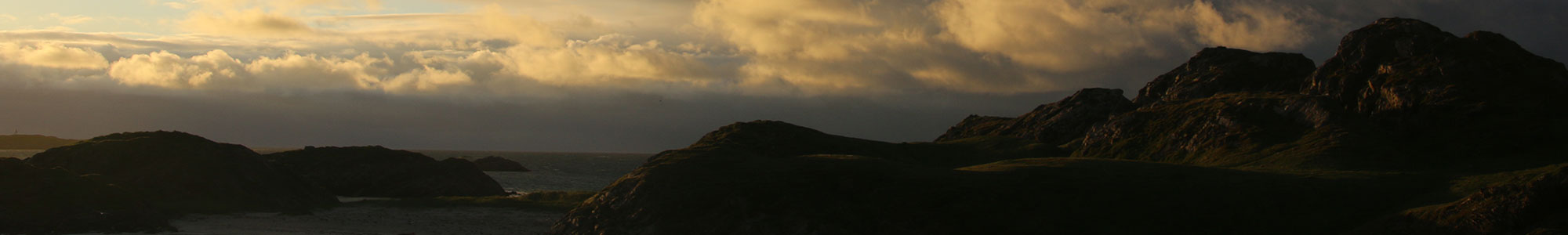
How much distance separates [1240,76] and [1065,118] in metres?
18.9

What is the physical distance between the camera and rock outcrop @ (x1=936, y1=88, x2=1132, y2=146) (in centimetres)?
10525

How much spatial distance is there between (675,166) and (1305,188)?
3362cm

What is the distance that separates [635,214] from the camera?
171 ft

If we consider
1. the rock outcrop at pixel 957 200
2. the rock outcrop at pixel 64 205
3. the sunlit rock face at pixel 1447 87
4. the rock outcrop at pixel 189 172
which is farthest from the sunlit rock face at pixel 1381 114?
the rock outcrop at pixel 64 205

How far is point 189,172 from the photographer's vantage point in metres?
73.9

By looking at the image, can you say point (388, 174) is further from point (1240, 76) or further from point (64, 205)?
point (1240, 76)

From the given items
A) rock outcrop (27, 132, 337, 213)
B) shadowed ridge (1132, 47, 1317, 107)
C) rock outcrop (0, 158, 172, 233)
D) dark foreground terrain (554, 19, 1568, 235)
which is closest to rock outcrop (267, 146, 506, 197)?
rock outcrop (27, 132, 337, 213)

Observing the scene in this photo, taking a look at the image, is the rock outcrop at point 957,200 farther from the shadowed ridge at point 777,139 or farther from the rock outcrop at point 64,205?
the rock outcrop at point 64,205

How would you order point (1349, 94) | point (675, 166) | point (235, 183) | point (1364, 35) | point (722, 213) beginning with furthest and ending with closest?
point (1364, 35), point (1349, 94), point (235, 183), point (675, 166), point (722, 213)

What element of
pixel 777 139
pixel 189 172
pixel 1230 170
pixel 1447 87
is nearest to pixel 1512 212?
pixel 1230 170

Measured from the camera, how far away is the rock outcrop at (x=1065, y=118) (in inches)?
4144

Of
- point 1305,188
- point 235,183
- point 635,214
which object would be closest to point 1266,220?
point 1305,188

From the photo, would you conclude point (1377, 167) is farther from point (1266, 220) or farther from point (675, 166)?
point (675, 166)

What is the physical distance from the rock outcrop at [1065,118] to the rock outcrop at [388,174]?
58.0 m
